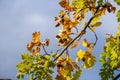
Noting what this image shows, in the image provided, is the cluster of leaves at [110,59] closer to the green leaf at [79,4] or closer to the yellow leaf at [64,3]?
the green leaf at [79,4]

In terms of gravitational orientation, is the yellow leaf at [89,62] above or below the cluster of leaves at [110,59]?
above

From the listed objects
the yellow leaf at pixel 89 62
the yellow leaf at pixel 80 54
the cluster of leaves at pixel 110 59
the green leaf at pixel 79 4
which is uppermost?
the green leaf at pixel 79 4

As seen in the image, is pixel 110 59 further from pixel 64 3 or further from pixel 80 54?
pixel 64 3

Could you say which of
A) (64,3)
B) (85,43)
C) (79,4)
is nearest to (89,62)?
(85,43)

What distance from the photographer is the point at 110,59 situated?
217 inches

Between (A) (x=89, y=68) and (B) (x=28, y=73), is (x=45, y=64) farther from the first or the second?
(A) (x=89, y=68)

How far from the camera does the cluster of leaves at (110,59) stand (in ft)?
17.8

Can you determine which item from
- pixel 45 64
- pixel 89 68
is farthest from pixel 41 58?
pixel 89 68

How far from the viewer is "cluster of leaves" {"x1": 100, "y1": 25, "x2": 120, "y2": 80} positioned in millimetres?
5426

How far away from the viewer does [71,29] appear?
20.5 feet

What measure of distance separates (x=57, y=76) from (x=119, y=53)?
827 mm

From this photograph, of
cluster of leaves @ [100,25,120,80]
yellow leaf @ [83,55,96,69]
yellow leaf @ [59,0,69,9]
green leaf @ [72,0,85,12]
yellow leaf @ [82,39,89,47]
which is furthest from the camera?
yellow leaf @ [59,0,69,9]

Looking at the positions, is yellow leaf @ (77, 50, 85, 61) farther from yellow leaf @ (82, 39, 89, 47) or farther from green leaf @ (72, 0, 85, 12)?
green leaf @ (72, 0, 85, 12)

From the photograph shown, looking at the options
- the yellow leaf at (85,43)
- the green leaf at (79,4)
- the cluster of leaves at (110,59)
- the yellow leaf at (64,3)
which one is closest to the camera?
the cluster of leaves at (110,59)
